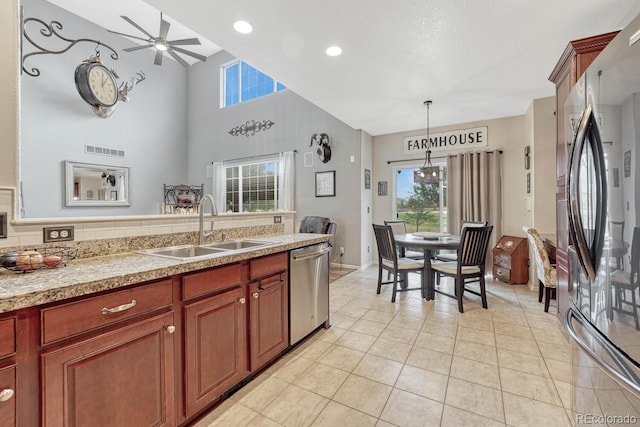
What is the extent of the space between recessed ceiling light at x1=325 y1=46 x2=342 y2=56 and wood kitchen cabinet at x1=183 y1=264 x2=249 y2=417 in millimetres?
Result: 2156

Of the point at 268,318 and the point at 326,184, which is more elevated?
the point at 326,184

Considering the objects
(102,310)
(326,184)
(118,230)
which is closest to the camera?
(102,310)

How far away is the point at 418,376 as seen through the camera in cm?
197

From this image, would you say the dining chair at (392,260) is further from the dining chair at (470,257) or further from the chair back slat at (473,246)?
the chair back slat at (473,246)

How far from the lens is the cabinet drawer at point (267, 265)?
1858 mm

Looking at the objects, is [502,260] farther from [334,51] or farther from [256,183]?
[256,183]

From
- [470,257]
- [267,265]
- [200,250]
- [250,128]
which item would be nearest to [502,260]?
[470,257]

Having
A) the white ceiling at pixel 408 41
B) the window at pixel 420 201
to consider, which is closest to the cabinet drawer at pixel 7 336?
the white ceiling at pixel 408 41

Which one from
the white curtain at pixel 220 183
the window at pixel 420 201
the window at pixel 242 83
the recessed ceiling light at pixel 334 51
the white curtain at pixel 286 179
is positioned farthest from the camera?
the white curtain at pixel 220 183

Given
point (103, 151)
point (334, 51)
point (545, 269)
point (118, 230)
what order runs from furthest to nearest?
point (103, 151), point (545, 269), point (334, 51), point (118, 230)

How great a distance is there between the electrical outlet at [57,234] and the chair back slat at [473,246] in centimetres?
322

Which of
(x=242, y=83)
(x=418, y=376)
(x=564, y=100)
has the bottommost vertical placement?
(x=418, y=376)

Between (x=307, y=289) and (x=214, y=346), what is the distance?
3.07 feet

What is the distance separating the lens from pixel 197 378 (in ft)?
4.93
